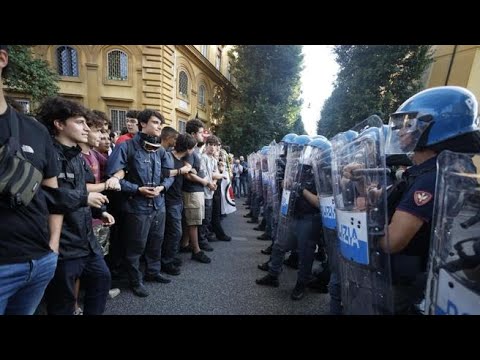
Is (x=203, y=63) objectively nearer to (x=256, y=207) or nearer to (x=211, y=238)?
(x=256, y=207)

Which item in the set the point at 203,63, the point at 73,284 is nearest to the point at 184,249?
the point at 73,284

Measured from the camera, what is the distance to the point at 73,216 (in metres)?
1.78

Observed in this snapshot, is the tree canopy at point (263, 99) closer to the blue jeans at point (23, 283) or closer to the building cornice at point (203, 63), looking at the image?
the building cornice at point (203, 63)

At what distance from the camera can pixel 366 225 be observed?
129cm

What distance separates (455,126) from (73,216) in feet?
8.03

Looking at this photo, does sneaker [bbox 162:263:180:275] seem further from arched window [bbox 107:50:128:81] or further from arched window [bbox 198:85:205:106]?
arched window [bbox 198:85:205:106]

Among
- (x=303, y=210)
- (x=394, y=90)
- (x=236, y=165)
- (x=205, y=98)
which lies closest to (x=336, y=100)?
(x=394, y=90)

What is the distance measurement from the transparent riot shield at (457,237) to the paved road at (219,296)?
2.00m

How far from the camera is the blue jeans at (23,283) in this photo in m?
1.22

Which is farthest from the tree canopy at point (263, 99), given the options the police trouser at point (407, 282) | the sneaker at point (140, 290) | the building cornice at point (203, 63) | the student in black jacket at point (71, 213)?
the police trouser at point (407, 282)

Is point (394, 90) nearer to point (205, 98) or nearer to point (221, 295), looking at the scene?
point (205, 98)
